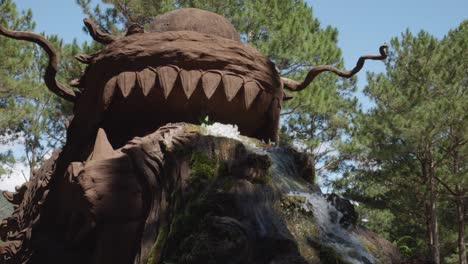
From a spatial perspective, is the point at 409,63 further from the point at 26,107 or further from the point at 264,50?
the point at 26,107

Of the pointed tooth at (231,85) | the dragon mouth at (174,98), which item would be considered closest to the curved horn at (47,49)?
the dragon mouth at (174,98)

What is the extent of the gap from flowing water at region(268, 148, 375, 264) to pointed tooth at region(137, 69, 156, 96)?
91cm

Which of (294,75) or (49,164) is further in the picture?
(294,75)

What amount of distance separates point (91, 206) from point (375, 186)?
15939 millimetres

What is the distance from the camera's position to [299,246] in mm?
2078

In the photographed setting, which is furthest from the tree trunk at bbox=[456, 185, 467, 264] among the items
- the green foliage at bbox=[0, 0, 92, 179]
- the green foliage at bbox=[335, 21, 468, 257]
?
the green foliage at bbox=[0, 0, 92, 179]

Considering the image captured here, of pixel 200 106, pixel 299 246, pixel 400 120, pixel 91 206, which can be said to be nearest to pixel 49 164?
pixel 200 106

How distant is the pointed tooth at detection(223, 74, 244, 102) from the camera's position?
10.8 ft

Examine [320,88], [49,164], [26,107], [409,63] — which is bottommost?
[49,164]

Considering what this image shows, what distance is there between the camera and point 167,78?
328 centimetres

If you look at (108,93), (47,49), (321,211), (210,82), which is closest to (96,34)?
(47,49)

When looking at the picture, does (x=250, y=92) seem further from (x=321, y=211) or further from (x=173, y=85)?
(x=321, y=211)

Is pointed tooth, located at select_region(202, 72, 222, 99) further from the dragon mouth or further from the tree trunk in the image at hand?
the tree trunk

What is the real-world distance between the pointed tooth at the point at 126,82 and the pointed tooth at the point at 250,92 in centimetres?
71
